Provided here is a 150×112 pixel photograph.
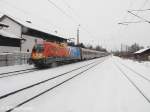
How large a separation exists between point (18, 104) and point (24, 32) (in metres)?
33.4

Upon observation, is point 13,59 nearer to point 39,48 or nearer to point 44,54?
point 39,48

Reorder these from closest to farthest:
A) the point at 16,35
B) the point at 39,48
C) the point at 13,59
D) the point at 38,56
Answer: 1. the point at 38,56
2. the point at 39,48
3. the point at 13,59
4. the point at 16,35

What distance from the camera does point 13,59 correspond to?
26047mm

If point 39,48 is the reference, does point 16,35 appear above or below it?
above

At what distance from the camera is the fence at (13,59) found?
23.7 m

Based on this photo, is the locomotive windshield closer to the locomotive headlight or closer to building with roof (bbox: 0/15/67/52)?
the locomotive headlight

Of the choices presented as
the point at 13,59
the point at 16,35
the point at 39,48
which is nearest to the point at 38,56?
the point at 39,48

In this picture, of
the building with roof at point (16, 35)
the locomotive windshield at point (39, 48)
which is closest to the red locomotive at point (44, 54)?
the locomotive windshield at point (39, 48)

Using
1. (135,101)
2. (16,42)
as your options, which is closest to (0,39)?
(16,42)

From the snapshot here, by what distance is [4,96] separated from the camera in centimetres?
814

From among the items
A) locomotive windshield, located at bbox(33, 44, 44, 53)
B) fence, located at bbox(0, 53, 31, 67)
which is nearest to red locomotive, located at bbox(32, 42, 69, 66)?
locomotive windshield, located at bbox(33, 44, 44, 53)

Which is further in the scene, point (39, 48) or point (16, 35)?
point (16, 35)

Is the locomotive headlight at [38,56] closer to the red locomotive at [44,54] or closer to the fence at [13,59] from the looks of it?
the red locomotive at [44,54]

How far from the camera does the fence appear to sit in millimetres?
23680
